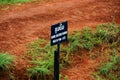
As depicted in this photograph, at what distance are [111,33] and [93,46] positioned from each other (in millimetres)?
512

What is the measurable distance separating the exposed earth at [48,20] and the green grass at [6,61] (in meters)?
0.14

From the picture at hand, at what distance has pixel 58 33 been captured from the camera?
14.4 ft

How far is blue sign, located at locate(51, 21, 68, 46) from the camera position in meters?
4.37

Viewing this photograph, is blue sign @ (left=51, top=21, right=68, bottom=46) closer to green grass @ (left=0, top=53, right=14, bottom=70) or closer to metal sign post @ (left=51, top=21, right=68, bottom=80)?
metal sign post @ (left=51, top=21, right=68, bottom=80)

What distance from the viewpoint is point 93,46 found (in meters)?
6.43

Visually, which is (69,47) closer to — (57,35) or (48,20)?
(48,20)

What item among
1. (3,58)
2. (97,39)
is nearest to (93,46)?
(97,39)

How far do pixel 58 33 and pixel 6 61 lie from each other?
4.46ft

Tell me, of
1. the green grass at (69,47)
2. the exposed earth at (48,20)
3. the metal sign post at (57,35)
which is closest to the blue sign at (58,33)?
the metal sign post at (57,35)

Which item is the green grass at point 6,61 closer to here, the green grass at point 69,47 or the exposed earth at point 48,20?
the exposed earth at point 48,20

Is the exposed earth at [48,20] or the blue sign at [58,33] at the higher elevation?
the blue sign at [58,33]

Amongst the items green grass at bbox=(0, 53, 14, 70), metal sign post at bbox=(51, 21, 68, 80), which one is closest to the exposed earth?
green grass at bbox=(0, 53, 14, 70)

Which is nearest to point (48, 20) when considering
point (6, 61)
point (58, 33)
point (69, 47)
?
point (69, 47)

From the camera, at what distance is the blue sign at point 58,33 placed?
14.3 feet
